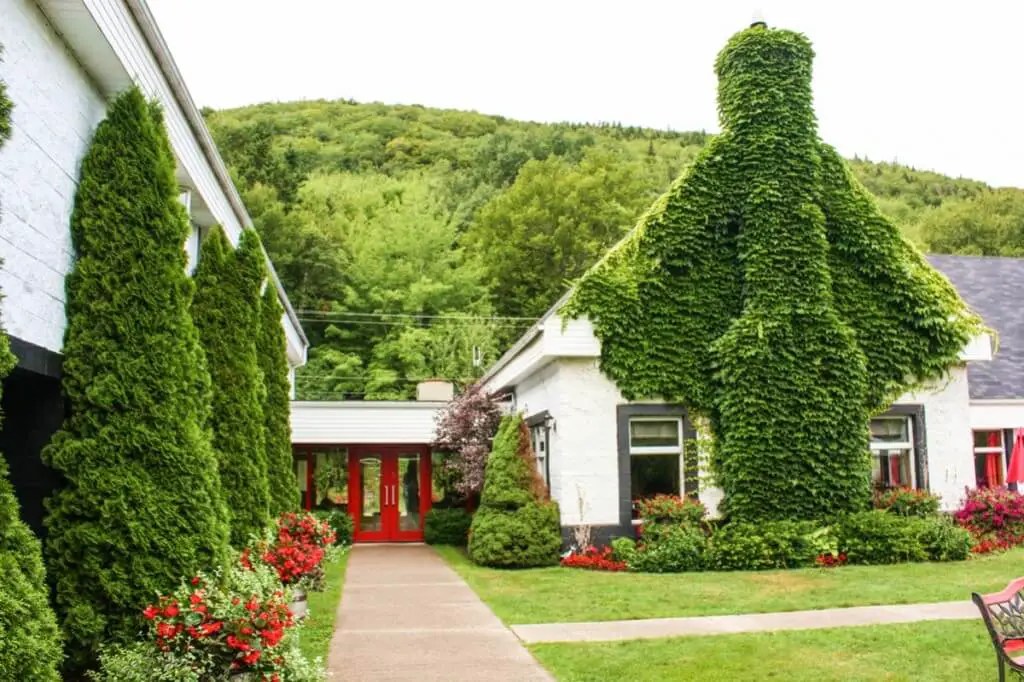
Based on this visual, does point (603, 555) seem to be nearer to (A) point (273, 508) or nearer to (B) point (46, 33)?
(A) point (273, 508)

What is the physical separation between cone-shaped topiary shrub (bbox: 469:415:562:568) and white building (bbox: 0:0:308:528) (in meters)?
9.71

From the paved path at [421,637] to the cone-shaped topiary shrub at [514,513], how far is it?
1018 millimetres

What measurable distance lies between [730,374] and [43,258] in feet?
40.2

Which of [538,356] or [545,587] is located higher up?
[538,356]

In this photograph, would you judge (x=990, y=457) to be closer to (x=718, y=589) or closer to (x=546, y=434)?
(x=546, y=434)

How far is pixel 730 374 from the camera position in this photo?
54.1 feet

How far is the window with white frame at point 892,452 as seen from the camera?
58.0 ft

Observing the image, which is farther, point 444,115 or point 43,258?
point 444,115

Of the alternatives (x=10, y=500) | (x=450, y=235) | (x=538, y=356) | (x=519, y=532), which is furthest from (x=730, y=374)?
(x=450, y=235)

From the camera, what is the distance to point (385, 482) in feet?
81.4

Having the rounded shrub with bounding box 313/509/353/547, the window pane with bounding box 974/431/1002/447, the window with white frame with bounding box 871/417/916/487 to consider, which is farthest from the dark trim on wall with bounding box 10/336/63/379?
the window pane with bounding box 974/431/1002/447

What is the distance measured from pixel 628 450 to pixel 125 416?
35.0 feet

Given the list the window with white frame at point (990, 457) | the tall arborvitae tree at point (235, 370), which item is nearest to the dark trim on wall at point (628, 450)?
the tall arborvitae tree at point (235, 370)

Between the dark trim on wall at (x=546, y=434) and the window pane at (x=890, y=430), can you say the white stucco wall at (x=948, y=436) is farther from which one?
the dark trim on wall at (x=546, y=434)
